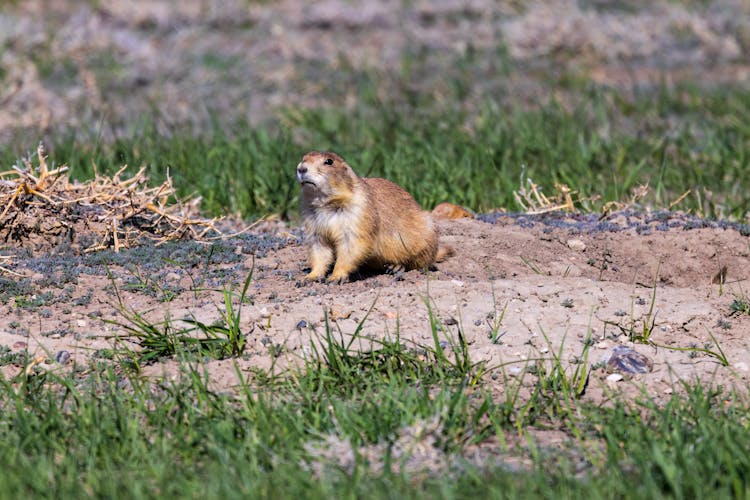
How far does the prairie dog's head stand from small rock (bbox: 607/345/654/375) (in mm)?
1595

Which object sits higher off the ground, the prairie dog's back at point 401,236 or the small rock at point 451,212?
the prairie dog's back at point 401,236

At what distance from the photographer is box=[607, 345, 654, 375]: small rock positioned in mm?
4617

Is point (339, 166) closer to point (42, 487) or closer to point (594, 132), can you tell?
point (42, 487)

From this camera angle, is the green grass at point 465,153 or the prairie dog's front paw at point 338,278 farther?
the green grass at point 465,153

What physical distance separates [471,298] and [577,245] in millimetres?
1133

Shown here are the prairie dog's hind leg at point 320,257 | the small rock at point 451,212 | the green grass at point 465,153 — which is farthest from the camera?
the green grass at point 465,153

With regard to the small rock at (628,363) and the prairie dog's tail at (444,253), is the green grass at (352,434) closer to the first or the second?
the small rock at (628,363)

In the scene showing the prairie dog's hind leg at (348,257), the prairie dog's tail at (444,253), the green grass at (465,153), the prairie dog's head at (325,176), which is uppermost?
the prairie dog's head at (325,176)

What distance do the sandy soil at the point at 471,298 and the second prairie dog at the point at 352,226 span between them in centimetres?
12

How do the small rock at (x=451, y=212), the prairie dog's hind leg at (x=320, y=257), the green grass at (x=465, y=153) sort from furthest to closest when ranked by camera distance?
the green grass at (x=465, y=153), the small rock at (x=451, y=212), the prairie dog's hind leg at (x=320, y=257)

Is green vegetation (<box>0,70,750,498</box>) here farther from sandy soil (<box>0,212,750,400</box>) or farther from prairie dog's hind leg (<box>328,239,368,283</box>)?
prairie dog's hind leg (<box>328,239,368,283</box>)

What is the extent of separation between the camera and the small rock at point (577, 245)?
6.04 metres

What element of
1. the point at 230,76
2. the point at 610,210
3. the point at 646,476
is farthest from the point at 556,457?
the point at 230,76

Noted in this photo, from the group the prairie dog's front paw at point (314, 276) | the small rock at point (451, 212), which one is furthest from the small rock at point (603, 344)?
Answer: the small rock at point (451, 212)
